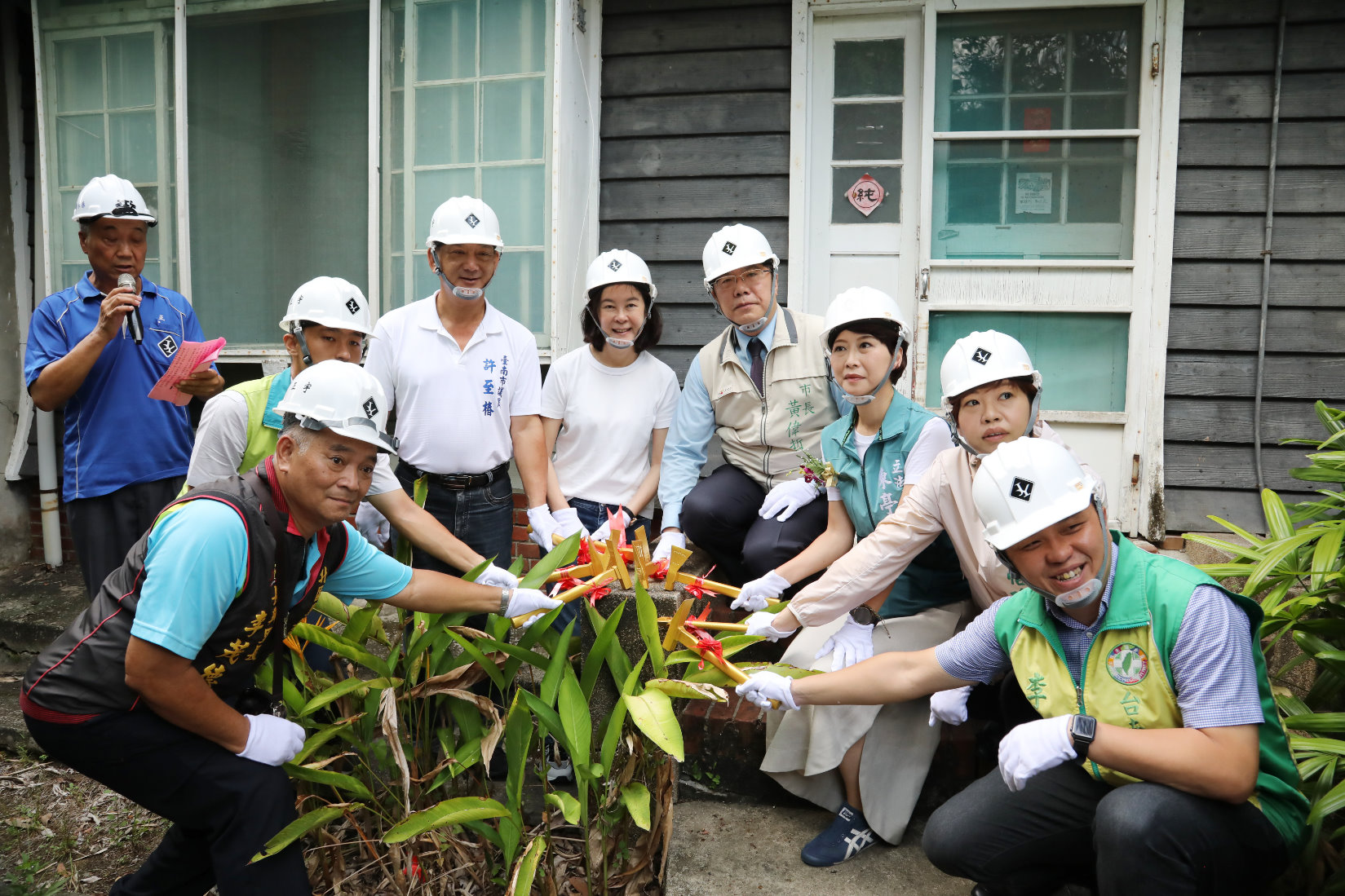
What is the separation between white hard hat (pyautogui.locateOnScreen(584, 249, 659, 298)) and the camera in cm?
355

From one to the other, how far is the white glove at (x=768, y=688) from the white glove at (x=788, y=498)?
88 centimetres

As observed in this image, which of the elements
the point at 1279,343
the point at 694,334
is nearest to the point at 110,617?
the point at 694,334

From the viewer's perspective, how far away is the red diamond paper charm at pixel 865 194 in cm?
445

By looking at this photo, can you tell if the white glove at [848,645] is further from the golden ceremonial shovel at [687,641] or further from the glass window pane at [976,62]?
the glass window pane at [976,62]

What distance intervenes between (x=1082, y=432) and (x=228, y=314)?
428 cm

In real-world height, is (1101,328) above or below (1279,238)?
below

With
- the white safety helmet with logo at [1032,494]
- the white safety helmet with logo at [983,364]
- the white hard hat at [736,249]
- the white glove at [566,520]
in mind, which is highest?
the white hard hat at [736,249]

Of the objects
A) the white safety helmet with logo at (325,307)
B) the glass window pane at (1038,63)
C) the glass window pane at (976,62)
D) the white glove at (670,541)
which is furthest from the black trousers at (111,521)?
the glass window pane at (1038,63)

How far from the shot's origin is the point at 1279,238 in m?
3.98

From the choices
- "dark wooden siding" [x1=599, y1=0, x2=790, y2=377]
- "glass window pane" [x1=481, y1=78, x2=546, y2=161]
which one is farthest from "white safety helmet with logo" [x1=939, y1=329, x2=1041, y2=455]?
"glass window pane" [x1=481, y1=78, x2=546, y2=161]

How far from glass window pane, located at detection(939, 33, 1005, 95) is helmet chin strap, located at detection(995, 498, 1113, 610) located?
2.90 meters

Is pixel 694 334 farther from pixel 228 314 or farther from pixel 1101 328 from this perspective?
pixel 228 314

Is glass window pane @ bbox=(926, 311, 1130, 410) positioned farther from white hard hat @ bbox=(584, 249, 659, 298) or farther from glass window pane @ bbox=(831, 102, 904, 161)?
white hard hat @ bbox=(584, 249, 659, 298)

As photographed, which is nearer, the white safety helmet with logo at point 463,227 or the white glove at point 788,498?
the white glove at point 788,498
